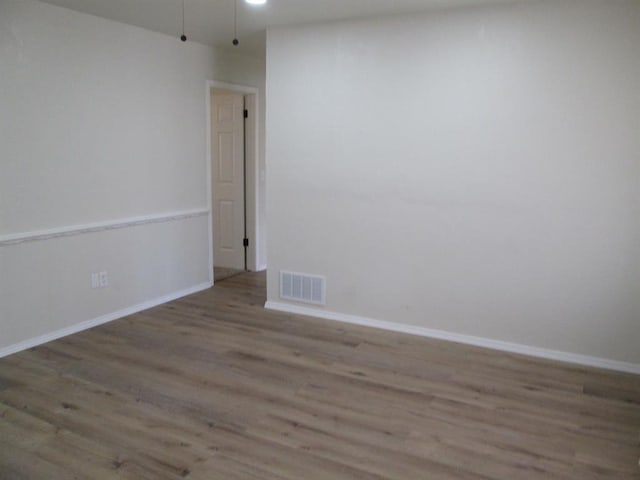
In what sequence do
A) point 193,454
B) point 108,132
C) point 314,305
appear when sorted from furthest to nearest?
point 314,305
point 108,132
point 193,454

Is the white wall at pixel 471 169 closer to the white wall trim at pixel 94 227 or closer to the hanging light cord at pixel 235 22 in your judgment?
the hanging light cord at pixel 235 22

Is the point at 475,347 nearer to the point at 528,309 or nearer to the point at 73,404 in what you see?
the point at 528,309

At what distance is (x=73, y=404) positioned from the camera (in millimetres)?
2992

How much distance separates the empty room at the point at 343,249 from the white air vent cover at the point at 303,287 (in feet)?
0.09

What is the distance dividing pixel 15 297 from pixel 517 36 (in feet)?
13.0

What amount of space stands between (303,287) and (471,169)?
178 centimetres

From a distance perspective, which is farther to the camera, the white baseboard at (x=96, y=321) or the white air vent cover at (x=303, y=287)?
the white air vent cover at (x=303, y=287)

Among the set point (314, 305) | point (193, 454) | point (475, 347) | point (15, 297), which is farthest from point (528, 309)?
point (15, 297)

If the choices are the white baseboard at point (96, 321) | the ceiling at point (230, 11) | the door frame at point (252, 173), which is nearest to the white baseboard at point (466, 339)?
the white baseboard at point (96, 321)

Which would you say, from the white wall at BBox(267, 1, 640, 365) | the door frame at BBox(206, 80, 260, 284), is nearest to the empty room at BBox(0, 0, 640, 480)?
the white wall at BBox(267, 1, 640, 365)

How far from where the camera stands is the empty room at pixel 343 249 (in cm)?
272

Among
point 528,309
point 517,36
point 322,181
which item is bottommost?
point 528,309

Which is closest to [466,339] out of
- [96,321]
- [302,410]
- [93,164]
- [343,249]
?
[343,249]

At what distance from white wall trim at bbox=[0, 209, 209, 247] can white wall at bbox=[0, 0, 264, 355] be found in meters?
0.01
